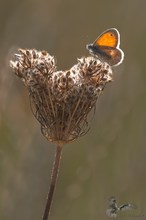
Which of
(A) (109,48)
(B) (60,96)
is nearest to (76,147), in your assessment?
(A) (109,48)

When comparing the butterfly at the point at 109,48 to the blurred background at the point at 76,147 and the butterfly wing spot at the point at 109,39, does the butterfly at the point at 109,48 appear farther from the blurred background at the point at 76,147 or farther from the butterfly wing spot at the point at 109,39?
the blurred background at the point at 76,147

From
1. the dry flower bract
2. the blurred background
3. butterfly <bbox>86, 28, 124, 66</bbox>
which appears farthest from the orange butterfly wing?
the blurred background

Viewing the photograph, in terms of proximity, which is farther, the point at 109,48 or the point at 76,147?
the point at 76,147

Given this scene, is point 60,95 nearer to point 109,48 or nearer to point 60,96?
point 60,96

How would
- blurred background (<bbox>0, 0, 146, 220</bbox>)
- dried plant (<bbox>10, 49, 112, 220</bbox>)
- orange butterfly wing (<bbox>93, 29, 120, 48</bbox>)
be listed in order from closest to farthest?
1. dried plant (<bbox>10, 49, 112, 220</bbox>)
2. orange butterfly wing (<bbox>93, 29, 120, 48</bbox>)
3. blurred background (<bbox>0, 0, 146, 220</bbox>)

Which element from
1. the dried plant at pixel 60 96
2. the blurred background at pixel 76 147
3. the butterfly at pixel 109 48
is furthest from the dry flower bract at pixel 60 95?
the blurred background at pixel 76 147

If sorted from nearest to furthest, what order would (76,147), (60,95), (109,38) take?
(60,95) < (109,38) < (76,147)

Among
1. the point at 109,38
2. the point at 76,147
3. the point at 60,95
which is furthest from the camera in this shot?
the point at 76,147

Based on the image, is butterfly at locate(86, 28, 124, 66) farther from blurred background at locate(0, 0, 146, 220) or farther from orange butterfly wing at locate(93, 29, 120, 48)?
blurred background at locate(0, 0, 146, 220)
